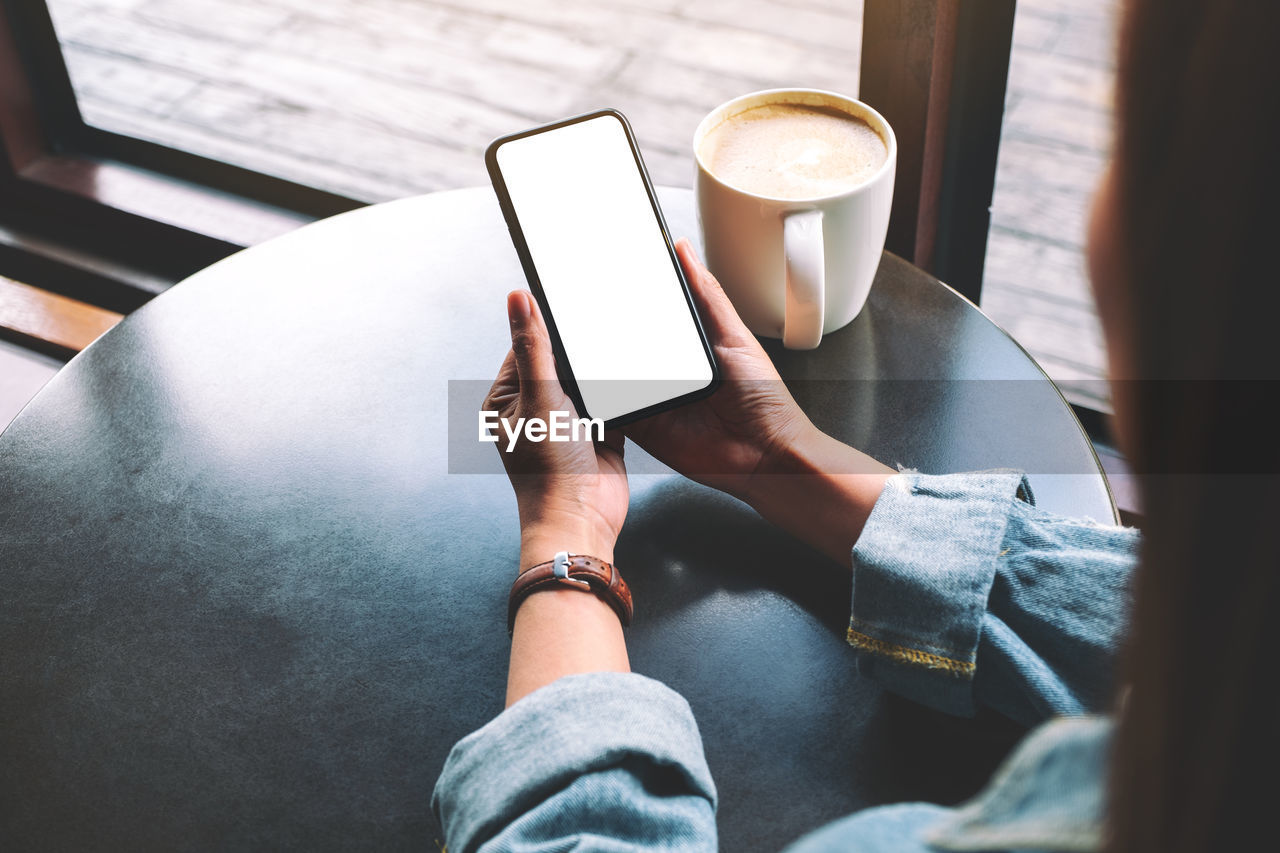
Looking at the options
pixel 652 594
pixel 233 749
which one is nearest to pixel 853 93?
pixel 652 594

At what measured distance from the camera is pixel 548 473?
656 mm

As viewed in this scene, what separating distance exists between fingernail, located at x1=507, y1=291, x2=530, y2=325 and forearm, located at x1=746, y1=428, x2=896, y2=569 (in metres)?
0.18

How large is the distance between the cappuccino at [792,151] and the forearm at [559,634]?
289 millimetres

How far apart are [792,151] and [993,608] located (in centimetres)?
36

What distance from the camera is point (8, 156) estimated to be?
1.56 meters

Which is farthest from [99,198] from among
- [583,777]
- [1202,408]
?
[1202,408]

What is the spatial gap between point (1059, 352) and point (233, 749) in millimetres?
1218

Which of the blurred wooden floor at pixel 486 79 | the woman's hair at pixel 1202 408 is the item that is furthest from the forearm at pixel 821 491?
the blurred wooden floor at pixel 486 79

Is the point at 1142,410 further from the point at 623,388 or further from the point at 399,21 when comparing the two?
the point at 399,21

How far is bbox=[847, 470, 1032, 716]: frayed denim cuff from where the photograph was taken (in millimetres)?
552

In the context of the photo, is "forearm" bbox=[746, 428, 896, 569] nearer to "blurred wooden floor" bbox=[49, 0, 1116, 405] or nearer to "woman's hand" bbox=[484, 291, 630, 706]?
"woman's hand" bbox=[484, 291, 630, 706]

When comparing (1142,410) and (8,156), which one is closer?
(1142,410)

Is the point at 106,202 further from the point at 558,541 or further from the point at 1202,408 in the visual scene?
the point at 1202,408

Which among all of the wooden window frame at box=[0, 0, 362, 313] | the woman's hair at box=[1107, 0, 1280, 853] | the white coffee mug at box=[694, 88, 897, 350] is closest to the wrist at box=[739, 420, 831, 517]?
the white coffee mug at box=[694, 88, 897, 350]
